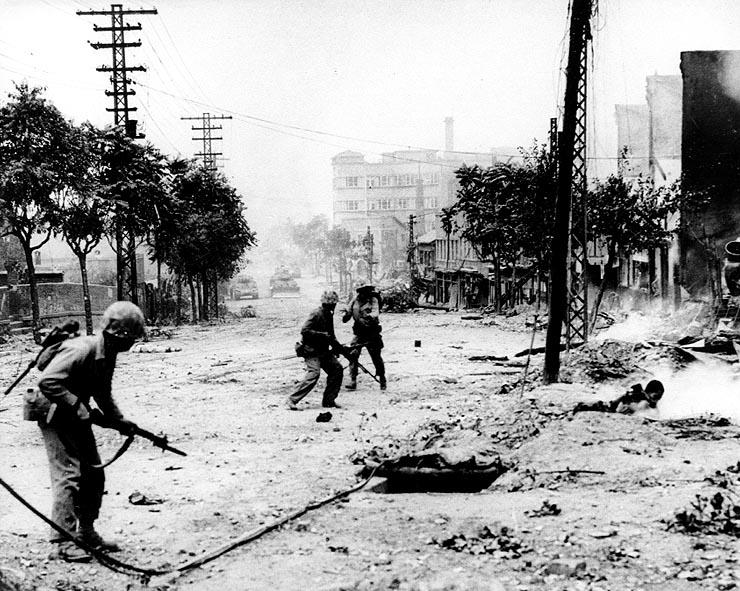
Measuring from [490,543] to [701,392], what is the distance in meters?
8.55

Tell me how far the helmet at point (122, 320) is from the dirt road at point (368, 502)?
5.55 feet

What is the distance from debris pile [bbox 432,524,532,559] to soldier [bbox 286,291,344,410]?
20.4 feet

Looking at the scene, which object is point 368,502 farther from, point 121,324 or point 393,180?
point 393,180

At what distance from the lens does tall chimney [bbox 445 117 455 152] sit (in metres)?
121

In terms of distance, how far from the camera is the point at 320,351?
40.2 ft

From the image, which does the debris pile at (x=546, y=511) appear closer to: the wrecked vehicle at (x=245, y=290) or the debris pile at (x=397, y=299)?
the debris pile at (x=397, y=299)

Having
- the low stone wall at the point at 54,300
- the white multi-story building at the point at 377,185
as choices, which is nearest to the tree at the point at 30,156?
the low stone wall at the point at 54,300

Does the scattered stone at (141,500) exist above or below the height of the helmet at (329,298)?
below

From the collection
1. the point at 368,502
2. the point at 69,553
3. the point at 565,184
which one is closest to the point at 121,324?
the point at 69,553

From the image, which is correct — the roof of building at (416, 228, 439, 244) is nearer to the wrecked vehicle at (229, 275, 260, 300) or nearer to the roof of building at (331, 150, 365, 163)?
the wrecked vehicle at (229, 275, 260, 300)

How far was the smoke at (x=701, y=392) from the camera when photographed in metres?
11.8

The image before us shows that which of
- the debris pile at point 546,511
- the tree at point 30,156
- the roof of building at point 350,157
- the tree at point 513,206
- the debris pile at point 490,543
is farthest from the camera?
the roof of building at point 350,157

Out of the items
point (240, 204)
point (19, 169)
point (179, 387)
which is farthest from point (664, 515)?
point (240, 204)

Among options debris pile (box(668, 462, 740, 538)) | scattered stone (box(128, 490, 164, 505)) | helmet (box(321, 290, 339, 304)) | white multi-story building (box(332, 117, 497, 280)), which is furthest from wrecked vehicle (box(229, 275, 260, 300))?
debris pile (box(668, 462, 740, 538))
